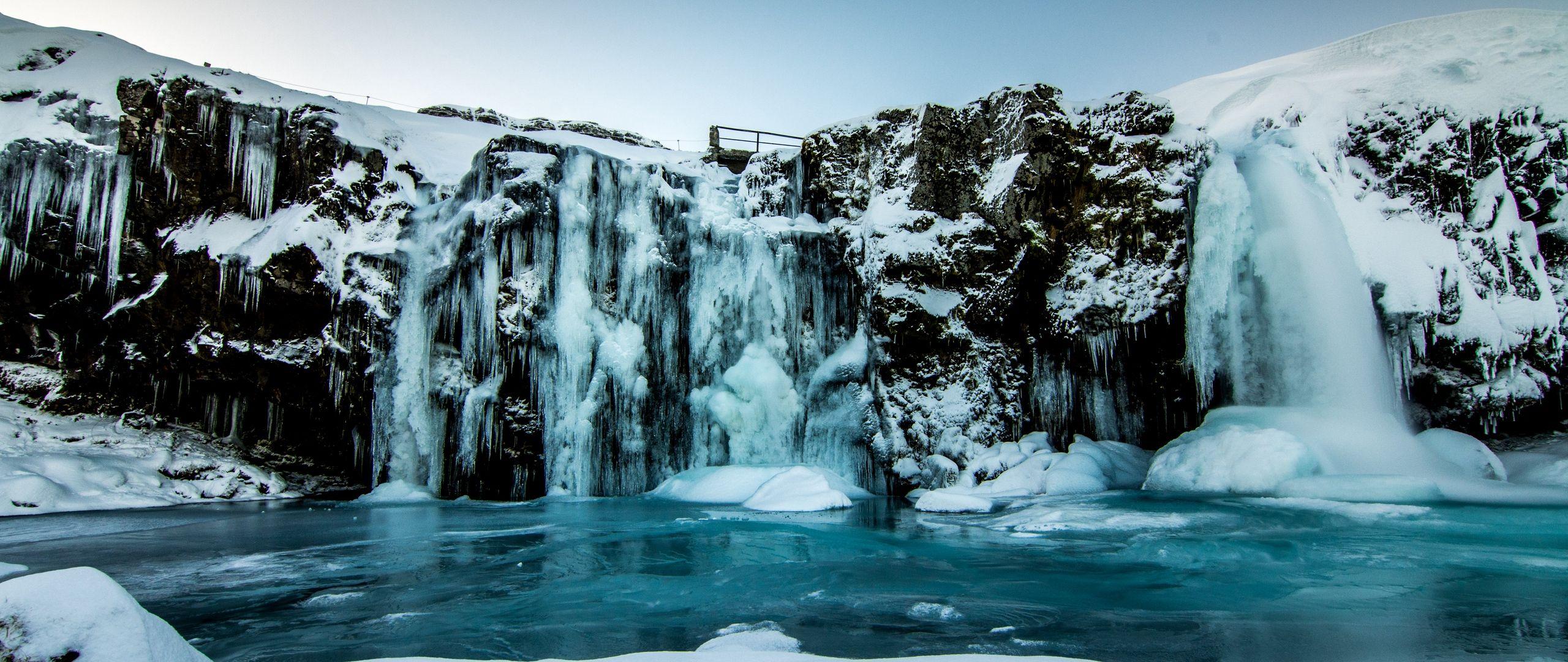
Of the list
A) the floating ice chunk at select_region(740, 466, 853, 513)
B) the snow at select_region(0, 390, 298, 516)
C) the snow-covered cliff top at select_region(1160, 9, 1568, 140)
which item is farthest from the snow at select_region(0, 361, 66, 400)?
the snow-covered cliff top at select_region(1160, 9, 1568, 140)

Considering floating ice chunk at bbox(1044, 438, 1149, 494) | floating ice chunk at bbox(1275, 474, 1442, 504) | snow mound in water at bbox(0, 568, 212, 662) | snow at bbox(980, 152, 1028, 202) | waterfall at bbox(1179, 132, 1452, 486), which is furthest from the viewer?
snow at bbox(980, 152, 1028, 202)

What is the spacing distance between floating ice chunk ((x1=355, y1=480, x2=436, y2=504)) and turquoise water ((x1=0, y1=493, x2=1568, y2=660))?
401 cm

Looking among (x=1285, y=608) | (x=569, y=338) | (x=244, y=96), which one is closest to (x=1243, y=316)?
(x=1285, y=608)

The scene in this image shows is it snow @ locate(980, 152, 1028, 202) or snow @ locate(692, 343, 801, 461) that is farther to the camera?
snow @ locate(692, 343, 801, 461)

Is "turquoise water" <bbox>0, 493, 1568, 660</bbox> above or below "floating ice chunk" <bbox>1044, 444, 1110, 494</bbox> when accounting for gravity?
below

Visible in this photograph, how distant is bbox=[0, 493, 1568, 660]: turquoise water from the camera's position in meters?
4.66

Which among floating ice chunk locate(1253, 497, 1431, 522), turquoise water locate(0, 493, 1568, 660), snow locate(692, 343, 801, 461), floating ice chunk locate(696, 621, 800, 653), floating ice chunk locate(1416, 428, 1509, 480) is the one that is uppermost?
snow locate(692, 343, 801, 461)

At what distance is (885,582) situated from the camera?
260 inches

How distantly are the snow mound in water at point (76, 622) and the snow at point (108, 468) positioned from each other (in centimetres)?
1377

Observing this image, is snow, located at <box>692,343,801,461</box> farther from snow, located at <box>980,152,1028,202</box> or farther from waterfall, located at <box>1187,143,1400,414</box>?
waterfall, located at <box>1187,143,1400,414</box>

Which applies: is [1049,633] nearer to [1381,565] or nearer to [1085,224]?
[1381,565]

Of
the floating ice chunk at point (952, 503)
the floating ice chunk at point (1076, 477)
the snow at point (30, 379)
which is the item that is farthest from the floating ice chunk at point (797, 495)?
the snow at point (30, 379)

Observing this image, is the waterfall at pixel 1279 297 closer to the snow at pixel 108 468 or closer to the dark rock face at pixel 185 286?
the dark rock face at pixel 185 286

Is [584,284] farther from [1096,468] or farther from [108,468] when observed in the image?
[1096,468]
